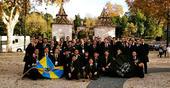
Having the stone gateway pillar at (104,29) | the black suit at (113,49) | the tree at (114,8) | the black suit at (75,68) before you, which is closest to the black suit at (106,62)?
the black suit at (113,49)

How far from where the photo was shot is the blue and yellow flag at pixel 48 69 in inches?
384

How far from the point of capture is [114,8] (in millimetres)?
71688

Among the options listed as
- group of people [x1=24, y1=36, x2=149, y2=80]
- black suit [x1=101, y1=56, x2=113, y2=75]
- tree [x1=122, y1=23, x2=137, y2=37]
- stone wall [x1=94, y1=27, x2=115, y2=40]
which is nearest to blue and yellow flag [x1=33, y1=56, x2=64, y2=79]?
group of people [x1=24, y1=36, x2=149, y2=80]

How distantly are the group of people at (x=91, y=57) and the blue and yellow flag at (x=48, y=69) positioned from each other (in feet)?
0.79

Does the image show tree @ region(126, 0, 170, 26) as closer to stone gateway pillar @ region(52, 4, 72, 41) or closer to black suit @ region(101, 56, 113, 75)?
stone gateway pillar @ region(52, 4, 72, 41)

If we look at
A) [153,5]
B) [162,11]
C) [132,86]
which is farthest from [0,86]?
[153,5]

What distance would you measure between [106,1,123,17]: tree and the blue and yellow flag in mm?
61523

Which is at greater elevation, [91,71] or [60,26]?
[60,26]

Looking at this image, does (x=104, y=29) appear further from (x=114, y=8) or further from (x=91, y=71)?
(x=114, y=8)

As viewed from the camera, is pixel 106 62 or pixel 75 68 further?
pixel 106 62

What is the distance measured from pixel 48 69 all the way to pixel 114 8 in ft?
213

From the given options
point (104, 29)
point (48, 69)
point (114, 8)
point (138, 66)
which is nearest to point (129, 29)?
point (114, 8)

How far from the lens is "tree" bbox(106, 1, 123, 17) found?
6994cm

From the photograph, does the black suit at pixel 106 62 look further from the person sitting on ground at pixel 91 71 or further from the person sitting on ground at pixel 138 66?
the person sitting on ground at pixel 138 66
